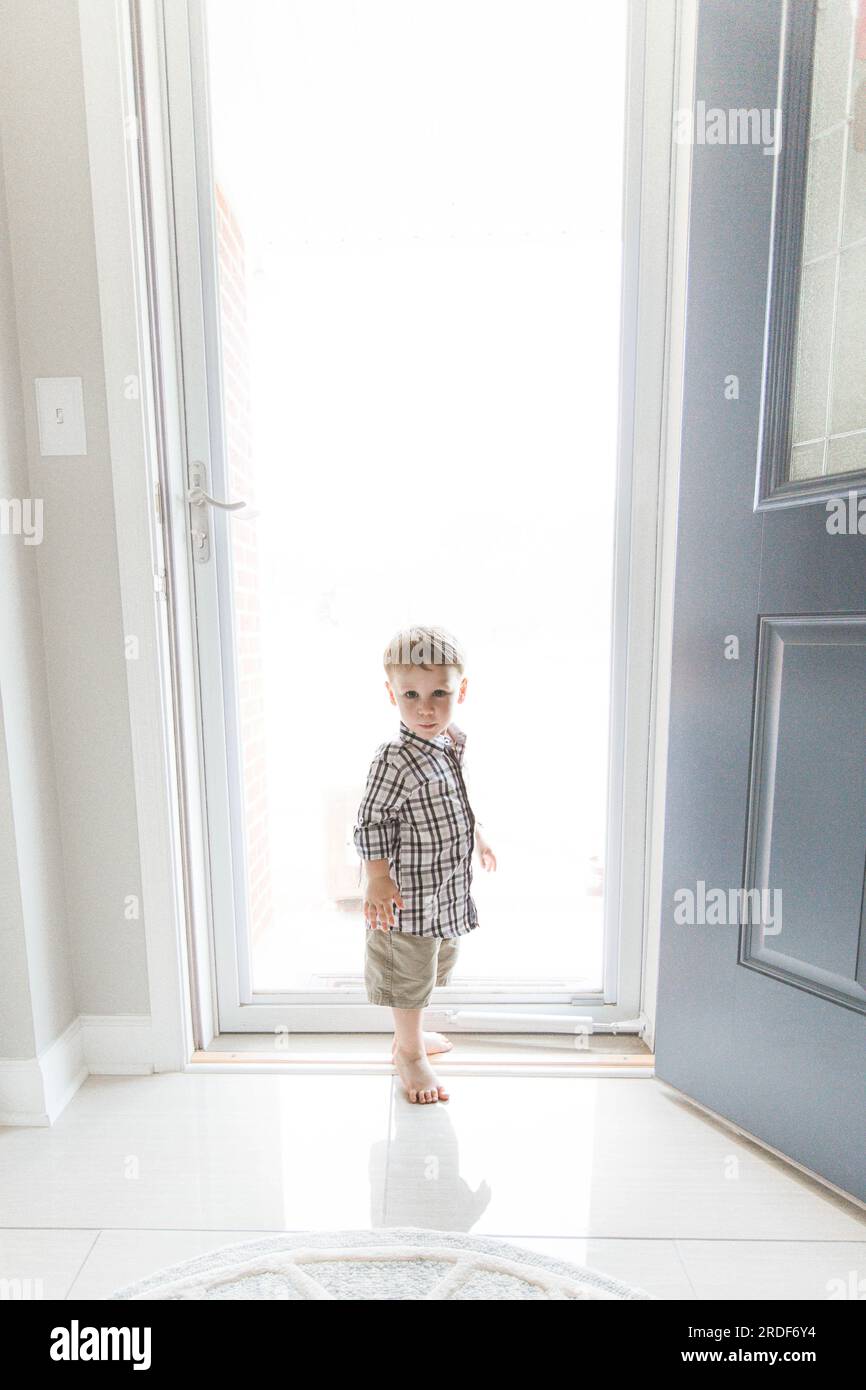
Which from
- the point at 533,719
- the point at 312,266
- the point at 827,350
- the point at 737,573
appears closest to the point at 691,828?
the point at 737,573

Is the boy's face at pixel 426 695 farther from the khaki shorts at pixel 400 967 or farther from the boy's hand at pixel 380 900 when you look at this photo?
the khaki shorts at pixel 400 967

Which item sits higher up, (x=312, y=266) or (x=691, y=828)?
(x=312, y=266)

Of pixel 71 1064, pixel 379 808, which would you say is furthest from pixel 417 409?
pixel 71 1064

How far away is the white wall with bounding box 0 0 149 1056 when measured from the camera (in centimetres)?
127

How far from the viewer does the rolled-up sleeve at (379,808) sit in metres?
1.36

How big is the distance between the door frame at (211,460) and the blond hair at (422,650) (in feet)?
1.52

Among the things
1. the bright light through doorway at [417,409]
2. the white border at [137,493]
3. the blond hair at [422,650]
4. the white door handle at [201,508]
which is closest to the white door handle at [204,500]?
the white door handle at [201,508]

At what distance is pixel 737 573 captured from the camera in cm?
→ 127

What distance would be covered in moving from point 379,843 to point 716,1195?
2.73ft

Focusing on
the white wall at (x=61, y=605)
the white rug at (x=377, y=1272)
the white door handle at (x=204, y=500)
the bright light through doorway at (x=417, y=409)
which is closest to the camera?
the white rug at (x=377, y=1272)

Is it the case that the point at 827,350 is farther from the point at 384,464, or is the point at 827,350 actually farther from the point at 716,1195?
→ the point at 716,1195

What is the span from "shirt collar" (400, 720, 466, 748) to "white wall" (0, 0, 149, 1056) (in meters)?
0.56

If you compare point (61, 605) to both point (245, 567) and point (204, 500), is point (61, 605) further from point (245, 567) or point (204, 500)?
point (245, 567)

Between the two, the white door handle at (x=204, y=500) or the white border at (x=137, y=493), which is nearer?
the white border at (x=137, y=493)
